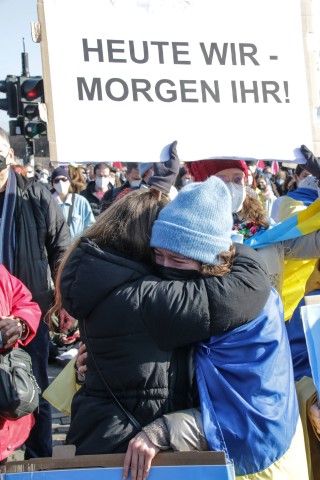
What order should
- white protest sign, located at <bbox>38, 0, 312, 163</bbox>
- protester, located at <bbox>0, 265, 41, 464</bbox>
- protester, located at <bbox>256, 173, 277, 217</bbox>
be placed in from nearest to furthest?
white protest sign, located at <bbox>38, 0, 312, 163</bbox> < protester, located at <bbox>0, 265, 41, 464</bbox> < protester, located at <bbox>256, 173, 277, 217</bbox>

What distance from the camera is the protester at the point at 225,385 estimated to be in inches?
76.8

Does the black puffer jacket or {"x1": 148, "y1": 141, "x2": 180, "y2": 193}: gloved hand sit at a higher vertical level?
{"x1": 148, "y1": 141, "x2": 180, "y2": 193}: gloved hand

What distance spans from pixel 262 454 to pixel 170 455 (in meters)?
0.27

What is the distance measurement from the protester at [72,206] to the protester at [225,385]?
17.7ft

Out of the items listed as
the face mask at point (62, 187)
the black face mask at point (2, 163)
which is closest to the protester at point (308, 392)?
the black face mask at point (2, 163)

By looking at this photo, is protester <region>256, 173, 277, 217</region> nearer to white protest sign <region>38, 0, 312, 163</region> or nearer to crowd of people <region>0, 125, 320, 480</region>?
white protest sign <region>38, 0, 312, 163</region>

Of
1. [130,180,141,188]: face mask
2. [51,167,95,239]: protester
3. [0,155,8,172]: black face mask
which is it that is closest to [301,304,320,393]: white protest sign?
[0,155,8,172]: black face mask

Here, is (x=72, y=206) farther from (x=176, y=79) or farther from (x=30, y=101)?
(x=176, y=79)

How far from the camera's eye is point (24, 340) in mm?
3287

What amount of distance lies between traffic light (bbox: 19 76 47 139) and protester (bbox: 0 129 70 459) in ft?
9.45

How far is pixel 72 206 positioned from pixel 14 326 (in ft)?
15.4

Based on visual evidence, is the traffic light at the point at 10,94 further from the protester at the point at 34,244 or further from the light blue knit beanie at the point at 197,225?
the light blue knit beanie at the point at 197,225

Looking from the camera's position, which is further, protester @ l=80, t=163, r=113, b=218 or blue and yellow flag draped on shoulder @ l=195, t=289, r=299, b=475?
protester @ l=80, t=163, r=113, b=218

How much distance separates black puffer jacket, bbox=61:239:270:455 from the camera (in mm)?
1923
